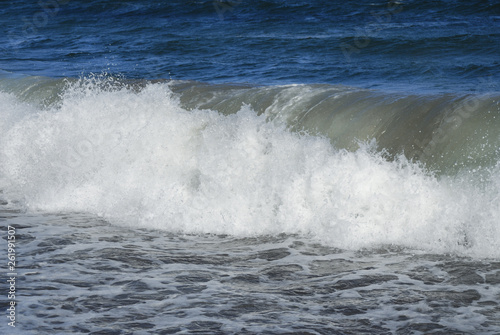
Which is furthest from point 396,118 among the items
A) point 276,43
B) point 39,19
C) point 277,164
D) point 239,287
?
point 39,19

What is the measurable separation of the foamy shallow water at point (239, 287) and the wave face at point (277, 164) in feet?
1.40

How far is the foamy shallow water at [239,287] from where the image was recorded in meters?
4.18

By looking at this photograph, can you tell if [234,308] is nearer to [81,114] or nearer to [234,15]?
[81,114]

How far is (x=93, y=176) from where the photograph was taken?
27.6 ft

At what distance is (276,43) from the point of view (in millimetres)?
17344

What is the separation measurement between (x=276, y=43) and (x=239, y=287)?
1311 centimetres

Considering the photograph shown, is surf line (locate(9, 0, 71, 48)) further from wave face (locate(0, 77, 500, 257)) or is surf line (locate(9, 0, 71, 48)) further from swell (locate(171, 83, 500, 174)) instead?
swell (locate(171, 83, 500, 174))

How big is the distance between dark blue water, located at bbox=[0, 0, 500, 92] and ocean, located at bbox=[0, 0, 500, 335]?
2.38ft

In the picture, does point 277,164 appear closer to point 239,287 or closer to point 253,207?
point 253,207

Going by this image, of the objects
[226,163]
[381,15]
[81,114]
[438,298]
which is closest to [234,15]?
[381,15]

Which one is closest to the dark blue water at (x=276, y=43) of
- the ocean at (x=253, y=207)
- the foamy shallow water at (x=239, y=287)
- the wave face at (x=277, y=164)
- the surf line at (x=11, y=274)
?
the ocean at (x=253, y=207)

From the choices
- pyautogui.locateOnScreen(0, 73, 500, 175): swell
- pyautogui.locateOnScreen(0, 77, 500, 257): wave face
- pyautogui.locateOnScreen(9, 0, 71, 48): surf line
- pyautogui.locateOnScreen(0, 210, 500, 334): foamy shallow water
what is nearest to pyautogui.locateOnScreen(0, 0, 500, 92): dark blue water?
pyautogui.locateOnScreen(9, 0, 71, 48): surf line

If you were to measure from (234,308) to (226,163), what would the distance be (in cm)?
320

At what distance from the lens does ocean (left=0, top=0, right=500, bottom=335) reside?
4.46 m
